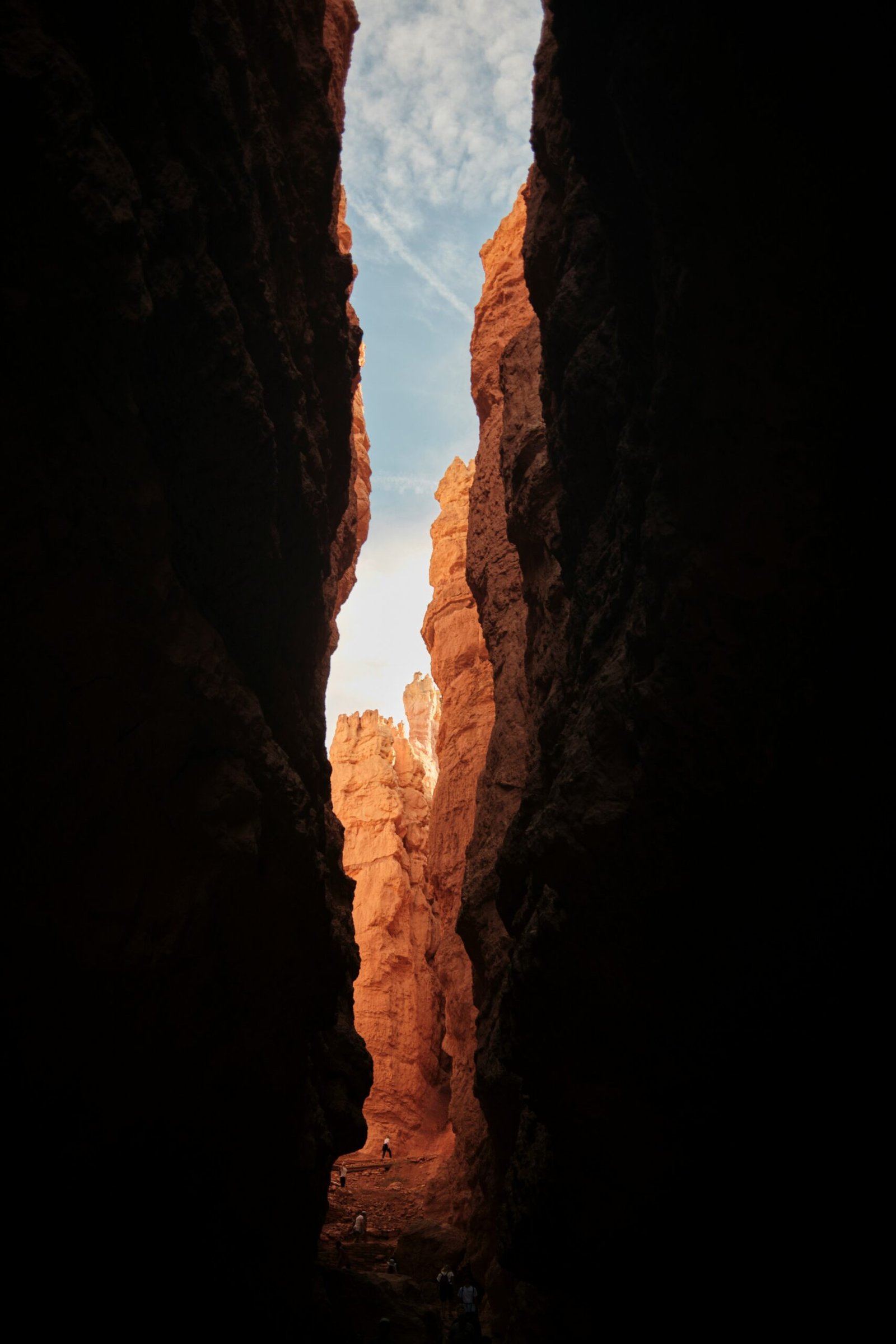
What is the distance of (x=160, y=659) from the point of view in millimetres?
6953

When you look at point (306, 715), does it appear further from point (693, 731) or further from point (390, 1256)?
point (390, 1256)

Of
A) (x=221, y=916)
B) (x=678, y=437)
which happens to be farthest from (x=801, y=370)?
(x=221, y=916)

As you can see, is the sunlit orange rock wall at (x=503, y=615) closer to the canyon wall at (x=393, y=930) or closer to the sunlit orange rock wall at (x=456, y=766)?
the sunlit orange rock wall at (x=456, y=766)

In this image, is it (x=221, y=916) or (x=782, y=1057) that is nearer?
(x=782, y=1057)

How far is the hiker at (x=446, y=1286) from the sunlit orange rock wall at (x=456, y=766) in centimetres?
236

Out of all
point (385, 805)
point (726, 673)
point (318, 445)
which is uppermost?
point (385, 805)

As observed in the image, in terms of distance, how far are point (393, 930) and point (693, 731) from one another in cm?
3194

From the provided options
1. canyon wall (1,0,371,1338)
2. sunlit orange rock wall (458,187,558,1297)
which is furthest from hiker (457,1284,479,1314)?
canyon wall (1,0,371,1338)

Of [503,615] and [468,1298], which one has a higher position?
[503,615]

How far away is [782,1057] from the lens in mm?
6863

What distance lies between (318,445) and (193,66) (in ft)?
14.2

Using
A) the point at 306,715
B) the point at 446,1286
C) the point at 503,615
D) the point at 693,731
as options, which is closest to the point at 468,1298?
the point at 446,1286

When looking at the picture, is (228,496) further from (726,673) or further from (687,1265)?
(687,1265)

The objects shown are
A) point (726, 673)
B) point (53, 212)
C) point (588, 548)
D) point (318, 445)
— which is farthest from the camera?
point (318, 445)
